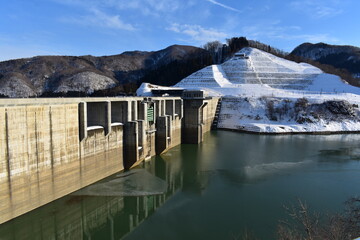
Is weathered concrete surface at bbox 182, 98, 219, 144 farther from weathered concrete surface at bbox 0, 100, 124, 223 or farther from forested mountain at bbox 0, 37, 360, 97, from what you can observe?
forested mountain at bbox 0, 37, 360, 97

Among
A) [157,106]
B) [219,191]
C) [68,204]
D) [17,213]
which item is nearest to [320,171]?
[219,191]

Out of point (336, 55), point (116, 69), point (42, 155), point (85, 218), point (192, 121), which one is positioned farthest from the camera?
point (336, 55)

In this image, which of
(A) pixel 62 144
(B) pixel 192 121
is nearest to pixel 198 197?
(A) pixel 62 144

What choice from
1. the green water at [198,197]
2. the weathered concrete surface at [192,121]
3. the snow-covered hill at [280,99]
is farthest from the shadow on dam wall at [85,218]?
the snow-covered hill at [280,99]

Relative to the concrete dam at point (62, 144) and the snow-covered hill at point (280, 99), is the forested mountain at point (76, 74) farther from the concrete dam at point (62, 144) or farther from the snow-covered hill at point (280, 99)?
the concrete dam at point (62, 144)

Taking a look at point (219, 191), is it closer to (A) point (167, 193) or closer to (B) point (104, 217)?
(A) point (167, 193)

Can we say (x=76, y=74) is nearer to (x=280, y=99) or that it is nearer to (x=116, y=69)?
(x=116, y=69)

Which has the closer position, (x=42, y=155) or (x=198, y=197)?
(x=42, y=155)

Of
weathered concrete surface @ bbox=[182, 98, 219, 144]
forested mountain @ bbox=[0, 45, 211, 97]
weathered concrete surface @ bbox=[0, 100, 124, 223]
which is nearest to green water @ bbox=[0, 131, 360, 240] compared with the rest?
weathered concrete surface @ bbox=[0, 100, 124, 223]

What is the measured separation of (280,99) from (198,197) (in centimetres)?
4031

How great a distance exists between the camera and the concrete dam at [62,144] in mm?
12475

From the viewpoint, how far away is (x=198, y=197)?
17.4 meters

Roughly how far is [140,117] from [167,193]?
9.12m

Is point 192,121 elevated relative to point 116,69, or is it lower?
lower
